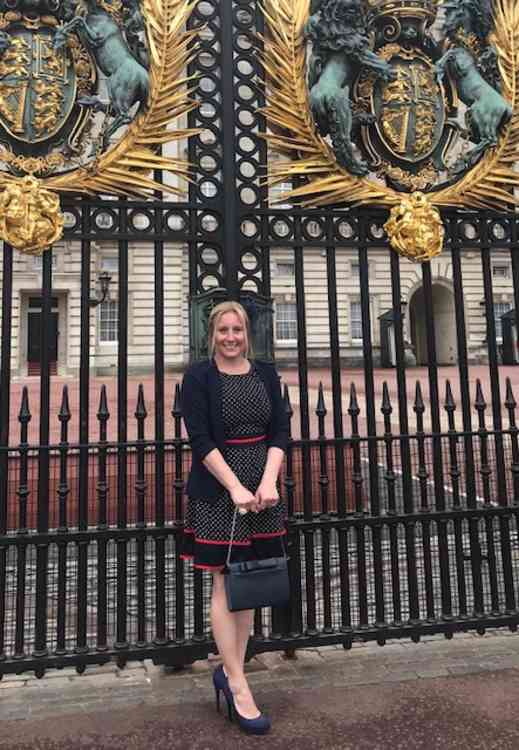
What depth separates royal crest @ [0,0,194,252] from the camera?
3938 mm

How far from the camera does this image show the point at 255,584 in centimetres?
291

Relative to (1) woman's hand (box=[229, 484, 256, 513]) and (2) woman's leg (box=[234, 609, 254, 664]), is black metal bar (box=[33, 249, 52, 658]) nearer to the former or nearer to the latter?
(2) woman's leg (box=[234, 609, 254, 664])

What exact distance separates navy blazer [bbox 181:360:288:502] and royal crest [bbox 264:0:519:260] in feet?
6.49

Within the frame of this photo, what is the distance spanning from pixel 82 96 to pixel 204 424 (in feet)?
9.18

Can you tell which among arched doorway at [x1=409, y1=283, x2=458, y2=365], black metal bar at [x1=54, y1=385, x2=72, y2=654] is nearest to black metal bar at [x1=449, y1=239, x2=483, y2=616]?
black metal bar at [x1=54, y1=385, x2=72, y2=654]

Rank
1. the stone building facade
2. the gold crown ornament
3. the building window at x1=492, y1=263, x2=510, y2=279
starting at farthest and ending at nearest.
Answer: the building window at x1=492, y1=263, x2=510, y2=279 < the stone building facade < the gold crown ornament

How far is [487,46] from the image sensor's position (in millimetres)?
4711

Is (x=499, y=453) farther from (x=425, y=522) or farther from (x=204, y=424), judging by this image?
(x=204, y=424)

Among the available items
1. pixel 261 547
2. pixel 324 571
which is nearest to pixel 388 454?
pixel 324 571

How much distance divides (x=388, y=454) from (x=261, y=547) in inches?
57.5

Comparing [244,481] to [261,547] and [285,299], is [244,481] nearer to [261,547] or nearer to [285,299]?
[261,547]

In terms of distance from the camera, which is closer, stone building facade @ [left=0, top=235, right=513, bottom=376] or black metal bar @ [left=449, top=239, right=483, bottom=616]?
black metal bar @ [left=449, top=239, right=483, bottom=616]

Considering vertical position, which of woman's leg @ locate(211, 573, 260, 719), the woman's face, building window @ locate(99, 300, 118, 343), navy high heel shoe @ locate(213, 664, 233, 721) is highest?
building window @ locate(99, 300, 118, 343)

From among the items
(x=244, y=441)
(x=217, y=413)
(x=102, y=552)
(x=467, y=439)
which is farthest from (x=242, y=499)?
(x=467, y=439)
